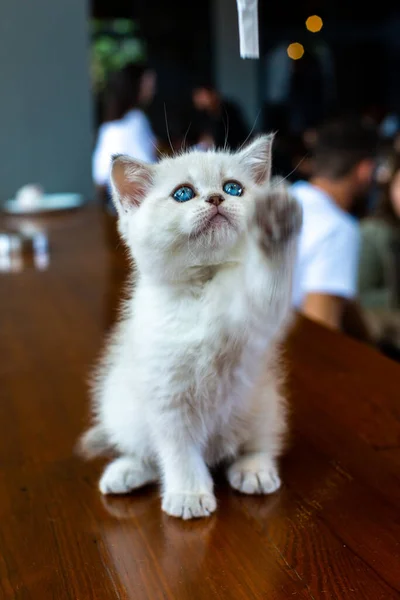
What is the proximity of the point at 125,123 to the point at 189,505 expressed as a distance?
2149 millimetres

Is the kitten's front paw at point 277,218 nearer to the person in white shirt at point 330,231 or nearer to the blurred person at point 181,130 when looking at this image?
the blurred person at point 181,130

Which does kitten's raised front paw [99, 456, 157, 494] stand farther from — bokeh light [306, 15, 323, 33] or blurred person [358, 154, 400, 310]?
blurred person [358, 154, 400, 310]

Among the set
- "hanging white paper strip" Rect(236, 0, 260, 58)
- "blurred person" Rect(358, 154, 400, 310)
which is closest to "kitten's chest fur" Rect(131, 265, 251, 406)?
"hanging white paper strip" Rect(236, 0, 260, 58)

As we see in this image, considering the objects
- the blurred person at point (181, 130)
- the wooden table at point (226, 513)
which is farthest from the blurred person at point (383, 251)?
the wooden table at point (226, 513)

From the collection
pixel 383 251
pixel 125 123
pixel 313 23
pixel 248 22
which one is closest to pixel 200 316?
pixel 248 22

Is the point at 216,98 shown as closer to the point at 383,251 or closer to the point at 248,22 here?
the point at 383,251

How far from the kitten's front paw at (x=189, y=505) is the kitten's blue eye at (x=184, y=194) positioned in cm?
29

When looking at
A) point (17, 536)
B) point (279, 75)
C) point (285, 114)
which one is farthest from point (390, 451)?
point (285, 114)

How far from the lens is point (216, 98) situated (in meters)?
2.74

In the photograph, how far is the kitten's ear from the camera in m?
0.65

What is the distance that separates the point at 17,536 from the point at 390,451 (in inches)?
16.3

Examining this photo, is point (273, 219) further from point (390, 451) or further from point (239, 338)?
point (390, 451)

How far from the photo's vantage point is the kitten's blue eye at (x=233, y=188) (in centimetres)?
64

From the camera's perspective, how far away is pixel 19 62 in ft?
9.51
